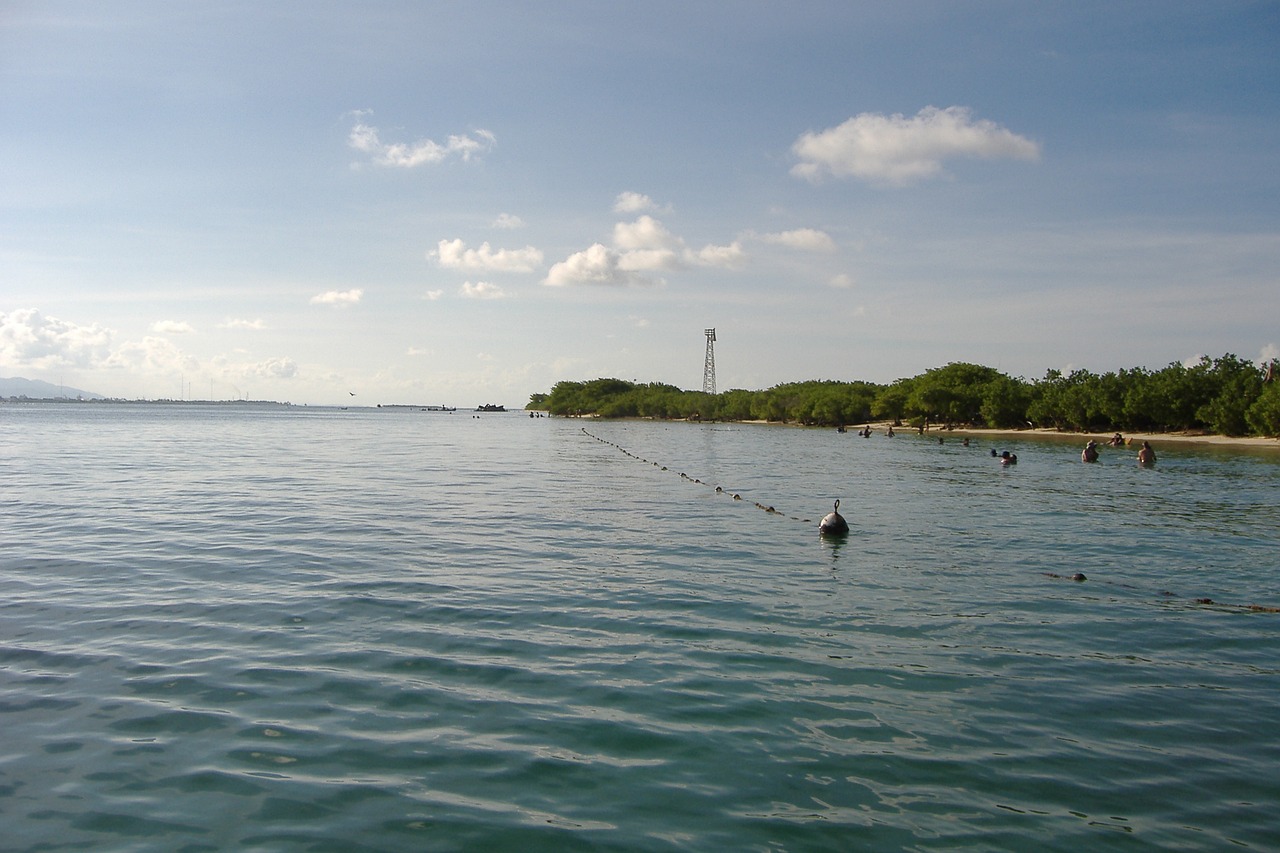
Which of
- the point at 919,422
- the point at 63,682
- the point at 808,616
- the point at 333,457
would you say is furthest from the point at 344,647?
the point at 919,422

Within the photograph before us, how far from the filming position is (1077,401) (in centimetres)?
10175

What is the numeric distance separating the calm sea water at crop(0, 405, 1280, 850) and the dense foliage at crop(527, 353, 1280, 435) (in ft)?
181

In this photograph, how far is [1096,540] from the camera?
23953 millimetres

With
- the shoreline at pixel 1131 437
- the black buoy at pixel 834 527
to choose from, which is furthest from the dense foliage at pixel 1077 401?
the black buoy at pixel 834 527

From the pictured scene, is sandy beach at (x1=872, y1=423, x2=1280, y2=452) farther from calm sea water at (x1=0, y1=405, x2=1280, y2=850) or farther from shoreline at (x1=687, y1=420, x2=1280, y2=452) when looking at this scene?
calm sea water at (x1=0, y1=405, x2=1280, y2=850)

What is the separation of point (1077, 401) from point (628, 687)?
105 m

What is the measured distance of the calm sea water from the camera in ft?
24.6

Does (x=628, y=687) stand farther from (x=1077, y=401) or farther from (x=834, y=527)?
(x=1077, y=401)

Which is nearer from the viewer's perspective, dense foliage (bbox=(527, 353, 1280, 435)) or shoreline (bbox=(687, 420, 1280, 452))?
shoreline (bbox=(687, 420, 1280, 452))

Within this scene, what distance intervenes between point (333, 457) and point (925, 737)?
51.4 metres

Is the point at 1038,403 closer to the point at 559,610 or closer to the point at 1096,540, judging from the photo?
the point at 1096,540

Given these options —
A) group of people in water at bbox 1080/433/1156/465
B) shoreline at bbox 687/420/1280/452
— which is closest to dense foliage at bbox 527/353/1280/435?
shoreline at bbox 687/420/1280/452

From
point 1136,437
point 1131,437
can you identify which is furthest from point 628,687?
point 1136,437

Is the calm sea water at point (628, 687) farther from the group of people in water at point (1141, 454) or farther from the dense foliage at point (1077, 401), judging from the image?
the dense foliage at point (1077, 401)
